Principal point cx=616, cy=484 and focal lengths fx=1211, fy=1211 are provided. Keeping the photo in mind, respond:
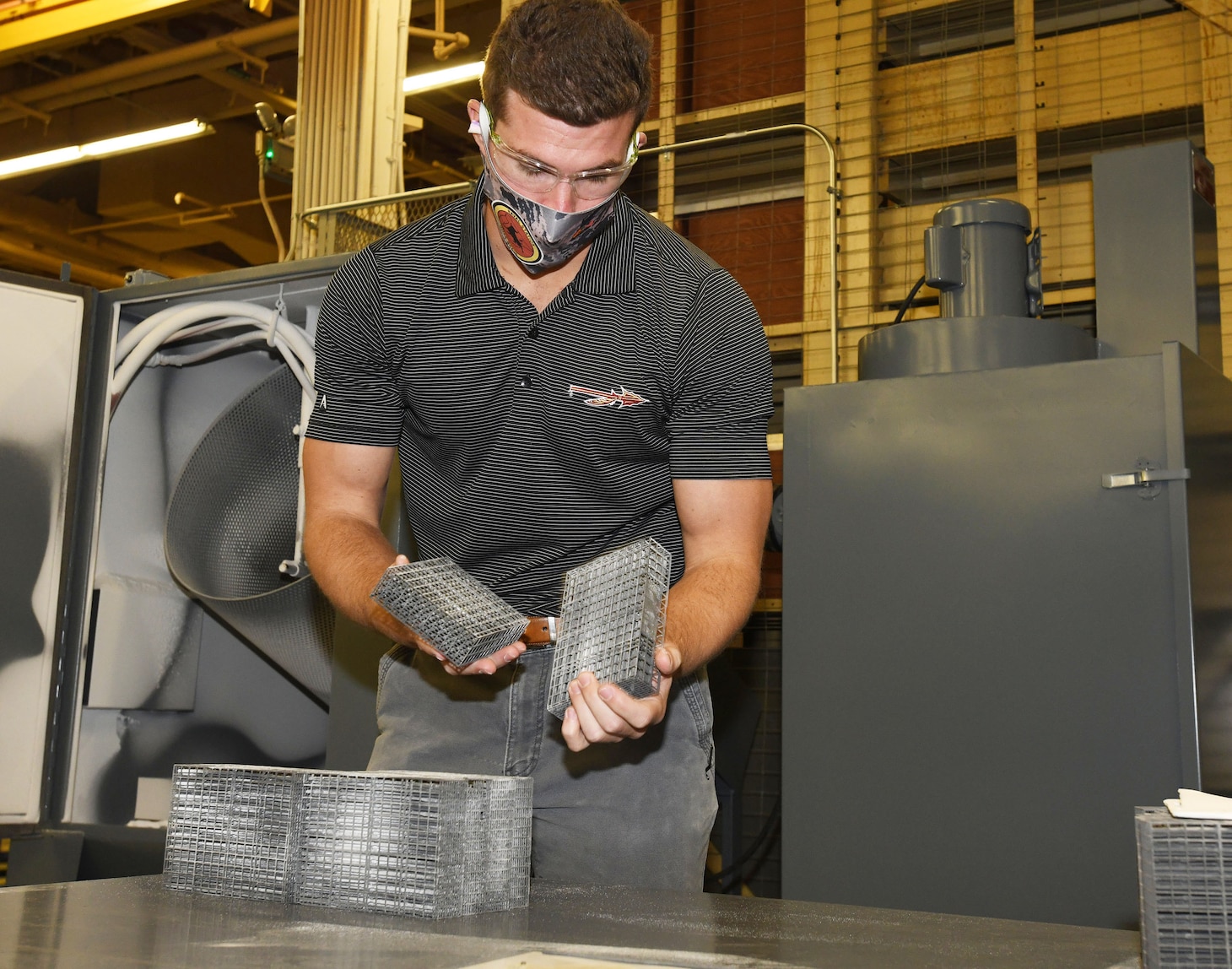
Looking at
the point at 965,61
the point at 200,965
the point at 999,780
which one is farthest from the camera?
the point at 965,61

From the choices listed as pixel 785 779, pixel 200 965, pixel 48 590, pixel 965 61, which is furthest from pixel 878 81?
pixel 200 965

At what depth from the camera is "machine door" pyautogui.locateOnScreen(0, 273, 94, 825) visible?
2.42m

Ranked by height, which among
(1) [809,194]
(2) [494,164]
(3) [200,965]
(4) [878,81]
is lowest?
(3) [200,965]

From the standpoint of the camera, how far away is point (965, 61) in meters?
3.29

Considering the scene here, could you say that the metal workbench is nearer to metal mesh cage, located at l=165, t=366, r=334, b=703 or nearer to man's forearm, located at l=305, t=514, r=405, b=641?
man's forearm, located at l=305, t=514, r=405, b=641

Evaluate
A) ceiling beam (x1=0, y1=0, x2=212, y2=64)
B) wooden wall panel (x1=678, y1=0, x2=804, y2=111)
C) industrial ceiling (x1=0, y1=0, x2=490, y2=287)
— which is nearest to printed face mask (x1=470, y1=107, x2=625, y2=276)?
wooden wall panel (x1=678, y1=0, x2=804, y2=111)

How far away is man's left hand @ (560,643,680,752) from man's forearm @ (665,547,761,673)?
0.24 meters

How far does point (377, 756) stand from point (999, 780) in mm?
1047

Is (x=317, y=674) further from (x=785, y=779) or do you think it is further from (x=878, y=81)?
(x=878, y=81)

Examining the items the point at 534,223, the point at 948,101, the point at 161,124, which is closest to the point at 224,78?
the point at 161,124

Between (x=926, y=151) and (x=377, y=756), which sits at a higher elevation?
(x=926, y=151)

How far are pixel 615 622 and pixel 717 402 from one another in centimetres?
52

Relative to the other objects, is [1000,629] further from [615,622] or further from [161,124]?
[161,124]

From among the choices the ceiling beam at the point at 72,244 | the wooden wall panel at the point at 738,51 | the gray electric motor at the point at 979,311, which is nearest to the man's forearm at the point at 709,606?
the gray electric motor at the point at 979,311
